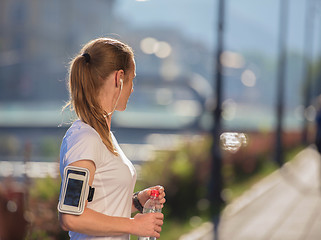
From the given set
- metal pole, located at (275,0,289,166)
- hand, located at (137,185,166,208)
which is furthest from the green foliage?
metal pole, located at (275,0,289,166)

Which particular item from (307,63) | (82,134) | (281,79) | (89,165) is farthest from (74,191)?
(307,63)

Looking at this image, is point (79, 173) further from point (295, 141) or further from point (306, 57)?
point (306, 57)

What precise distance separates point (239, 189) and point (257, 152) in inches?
181

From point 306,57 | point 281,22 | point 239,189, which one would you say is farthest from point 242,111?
point 239,189

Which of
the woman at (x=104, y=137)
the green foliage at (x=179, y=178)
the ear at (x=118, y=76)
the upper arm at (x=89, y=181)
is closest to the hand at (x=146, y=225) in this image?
the woman at (x=104, y=137)

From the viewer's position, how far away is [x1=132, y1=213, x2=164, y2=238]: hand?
247cm

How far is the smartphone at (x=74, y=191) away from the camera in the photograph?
7.50 feet

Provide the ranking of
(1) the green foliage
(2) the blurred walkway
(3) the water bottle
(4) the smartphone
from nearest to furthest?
(4) the smartphone
(3) the water bottle
(2) the blurred walkway
(1) the green foliage

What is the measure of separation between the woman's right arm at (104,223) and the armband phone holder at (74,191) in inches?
1.2

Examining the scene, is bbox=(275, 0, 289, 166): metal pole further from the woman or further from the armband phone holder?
the armband phone holder

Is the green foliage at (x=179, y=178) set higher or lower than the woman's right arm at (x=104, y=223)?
lower

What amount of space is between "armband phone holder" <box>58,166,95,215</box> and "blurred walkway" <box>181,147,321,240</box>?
6.38m

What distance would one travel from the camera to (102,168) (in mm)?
2457

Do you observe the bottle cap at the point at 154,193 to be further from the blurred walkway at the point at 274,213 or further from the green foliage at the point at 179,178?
the green foliage at the point at 179,178
